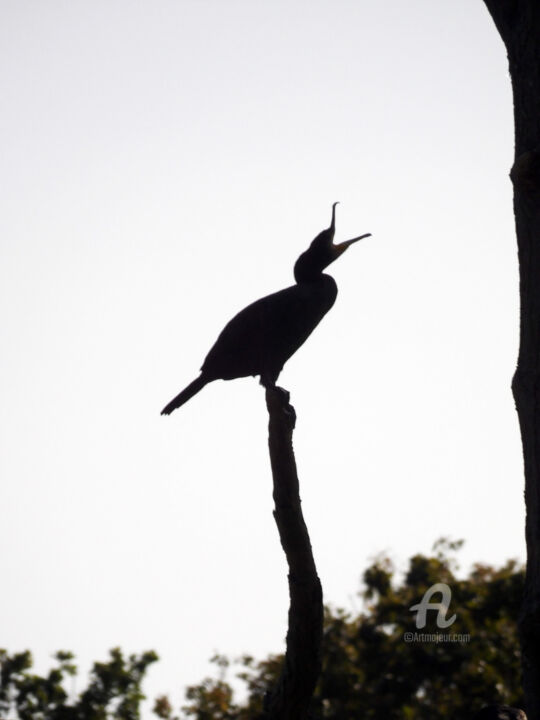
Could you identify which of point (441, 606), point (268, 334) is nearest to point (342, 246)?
point (268, 334)

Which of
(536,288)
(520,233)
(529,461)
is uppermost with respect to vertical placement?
(520,233)

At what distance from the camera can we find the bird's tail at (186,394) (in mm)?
6016

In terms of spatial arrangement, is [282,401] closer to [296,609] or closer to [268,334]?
[296,609]

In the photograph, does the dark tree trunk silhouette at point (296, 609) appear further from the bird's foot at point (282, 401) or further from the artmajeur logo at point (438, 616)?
the artmajeur logo at point (438, 616)

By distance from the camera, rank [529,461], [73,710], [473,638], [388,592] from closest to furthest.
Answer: [529,461], [73,710], [473,638], [388,592]

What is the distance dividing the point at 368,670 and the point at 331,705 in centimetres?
64

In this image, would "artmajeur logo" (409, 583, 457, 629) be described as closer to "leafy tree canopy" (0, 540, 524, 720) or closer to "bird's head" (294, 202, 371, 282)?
"leafy tree canopy" (0, 540, 524, 720)

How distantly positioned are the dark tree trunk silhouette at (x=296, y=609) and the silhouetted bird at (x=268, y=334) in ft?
7.15

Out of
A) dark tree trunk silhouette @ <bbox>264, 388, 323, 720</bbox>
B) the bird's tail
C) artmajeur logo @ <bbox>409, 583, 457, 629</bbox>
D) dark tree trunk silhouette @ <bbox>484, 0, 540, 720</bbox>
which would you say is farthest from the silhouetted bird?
artmajeur logo @ <bbox>409, 583, 457, 629</bbox>

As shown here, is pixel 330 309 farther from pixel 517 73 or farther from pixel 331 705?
pixel 331 705

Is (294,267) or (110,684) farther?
(110,684)

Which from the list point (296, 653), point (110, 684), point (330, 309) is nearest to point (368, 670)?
point (110, 684)

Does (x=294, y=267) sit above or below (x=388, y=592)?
above

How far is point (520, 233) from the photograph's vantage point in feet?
A: 12.0
